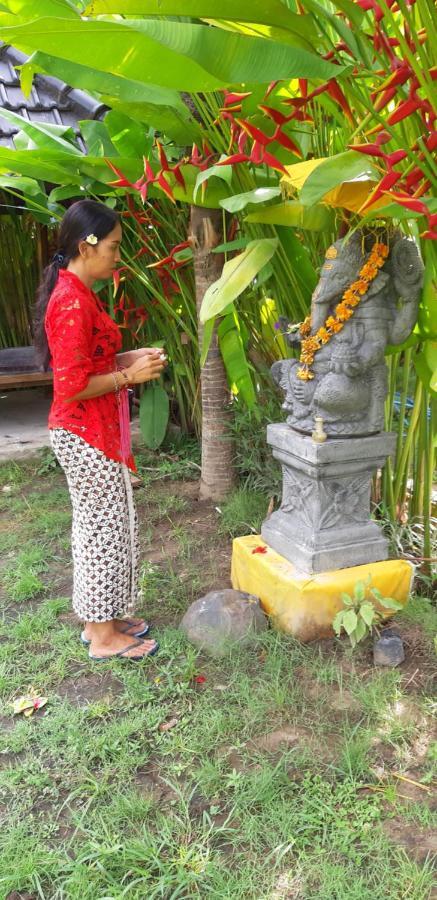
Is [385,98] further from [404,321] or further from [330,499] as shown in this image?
[330,499]

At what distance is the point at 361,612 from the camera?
2057 millimetres

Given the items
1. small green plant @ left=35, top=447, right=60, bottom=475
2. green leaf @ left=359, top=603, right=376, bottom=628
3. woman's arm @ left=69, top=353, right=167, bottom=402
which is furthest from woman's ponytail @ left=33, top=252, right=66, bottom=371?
small green plant @ left=35, top=447, right=60, bottom=475

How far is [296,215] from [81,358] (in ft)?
2.57

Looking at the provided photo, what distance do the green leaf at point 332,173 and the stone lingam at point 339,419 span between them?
0.38 meters

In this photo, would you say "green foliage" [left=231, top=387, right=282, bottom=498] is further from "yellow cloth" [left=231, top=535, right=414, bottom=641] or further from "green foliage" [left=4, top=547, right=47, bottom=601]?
"green foliage" [left=4, top=547, right=47, bottom=601]

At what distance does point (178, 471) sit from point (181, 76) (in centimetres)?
264

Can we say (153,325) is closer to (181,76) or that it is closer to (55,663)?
(55,663)

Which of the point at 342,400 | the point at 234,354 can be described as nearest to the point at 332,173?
the point at 342,400

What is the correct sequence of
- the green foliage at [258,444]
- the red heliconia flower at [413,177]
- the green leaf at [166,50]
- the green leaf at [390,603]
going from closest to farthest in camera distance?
the green leaf at [166,50], the red heliconia flower at [413,177], the green leaf at [390,603], the green foliage at [258,444]

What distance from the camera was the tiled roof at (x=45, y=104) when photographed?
3709 mm

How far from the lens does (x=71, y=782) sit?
Answer: 1722 millimetres

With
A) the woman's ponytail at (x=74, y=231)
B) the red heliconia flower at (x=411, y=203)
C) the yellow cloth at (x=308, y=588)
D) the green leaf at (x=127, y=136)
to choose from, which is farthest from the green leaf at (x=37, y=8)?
the yellow cloth at (x=308, y=588)

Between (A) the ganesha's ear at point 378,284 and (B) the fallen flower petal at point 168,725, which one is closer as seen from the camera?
(B) the fallen flower petal at point 168,725

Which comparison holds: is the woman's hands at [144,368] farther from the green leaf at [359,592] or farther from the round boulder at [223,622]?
→ the green leaf at [359,592]
